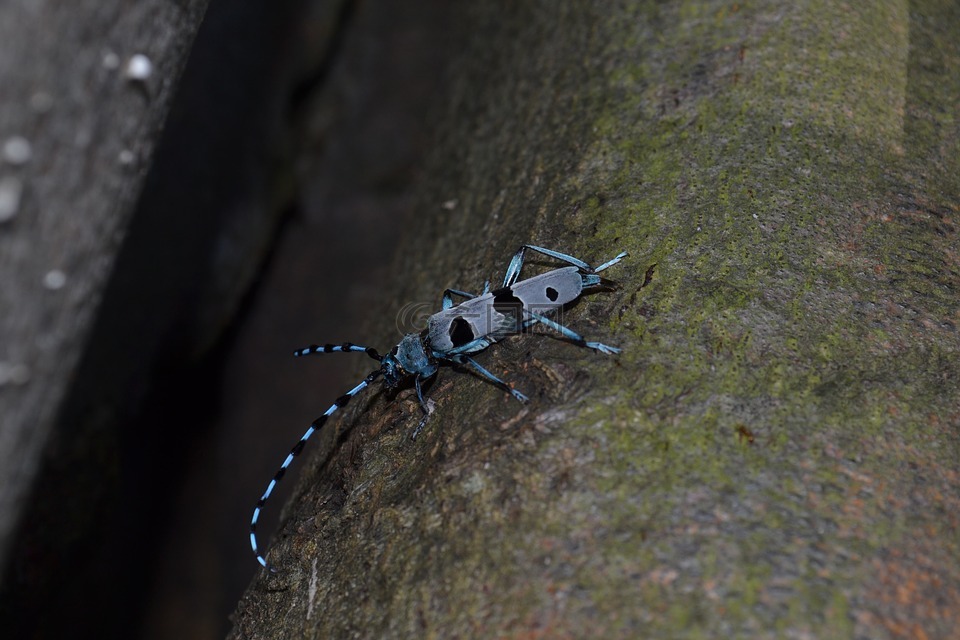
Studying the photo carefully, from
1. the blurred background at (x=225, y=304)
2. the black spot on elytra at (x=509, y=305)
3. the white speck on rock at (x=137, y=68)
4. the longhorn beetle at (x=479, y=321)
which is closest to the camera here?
the white speck on rock at (x=137, y=68)

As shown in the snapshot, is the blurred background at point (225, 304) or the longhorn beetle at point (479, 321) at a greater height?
the longhorn beetle at point (479, 321)

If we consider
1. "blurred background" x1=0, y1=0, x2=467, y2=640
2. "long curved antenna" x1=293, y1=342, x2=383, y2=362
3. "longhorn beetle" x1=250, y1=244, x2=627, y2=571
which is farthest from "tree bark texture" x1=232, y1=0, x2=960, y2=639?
"blurred background" x1=0, y1=0, x2=467, y2=640

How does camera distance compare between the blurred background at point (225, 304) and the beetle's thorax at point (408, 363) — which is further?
the blurred background at point (225, 304)

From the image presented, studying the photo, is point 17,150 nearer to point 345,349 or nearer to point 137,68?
point 137,68

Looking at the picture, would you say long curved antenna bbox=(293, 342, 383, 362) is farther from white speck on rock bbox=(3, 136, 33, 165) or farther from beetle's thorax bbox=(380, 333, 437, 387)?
white speck on rock bbox=(3, 136, 33, 165)

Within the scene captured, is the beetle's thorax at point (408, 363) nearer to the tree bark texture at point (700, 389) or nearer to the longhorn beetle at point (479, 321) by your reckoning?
the longhorn beetle at point (479, 321)

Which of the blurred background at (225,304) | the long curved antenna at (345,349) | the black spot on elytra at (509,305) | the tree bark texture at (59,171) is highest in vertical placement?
the tree bark texture at (59,171)

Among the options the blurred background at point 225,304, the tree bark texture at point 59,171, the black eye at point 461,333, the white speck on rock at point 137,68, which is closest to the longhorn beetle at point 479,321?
the black eye at point 461,333

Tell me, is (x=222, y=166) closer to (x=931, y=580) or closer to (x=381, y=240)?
(x=381, y=240)
